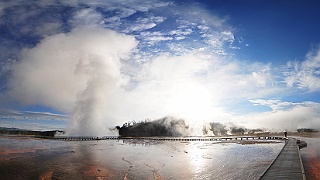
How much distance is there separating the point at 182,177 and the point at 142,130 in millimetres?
176557

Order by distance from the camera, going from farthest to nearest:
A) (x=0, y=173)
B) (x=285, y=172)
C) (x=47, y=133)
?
(x=47, y=133) < (x=0, y=173) < (x=285, y=172)

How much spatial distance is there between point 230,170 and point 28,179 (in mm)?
16050

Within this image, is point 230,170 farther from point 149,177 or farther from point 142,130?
point 142,130

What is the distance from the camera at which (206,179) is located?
18.9 meters

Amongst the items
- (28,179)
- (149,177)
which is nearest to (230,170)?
(149,177)

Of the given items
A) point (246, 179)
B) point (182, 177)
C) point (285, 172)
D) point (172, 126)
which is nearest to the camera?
point (285, 172)

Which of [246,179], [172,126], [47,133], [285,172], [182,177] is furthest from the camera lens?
[172,126]

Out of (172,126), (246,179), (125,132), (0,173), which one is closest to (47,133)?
(125,132)

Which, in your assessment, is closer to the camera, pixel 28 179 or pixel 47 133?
pixel 28 179

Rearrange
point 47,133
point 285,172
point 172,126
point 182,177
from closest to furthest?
point 285,172 < point 182,177 < point 47,133 < point 172,126

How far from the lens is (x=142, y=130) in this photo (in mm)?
194125

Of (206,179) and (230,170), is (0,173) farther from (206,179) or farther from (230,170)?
(230,170)

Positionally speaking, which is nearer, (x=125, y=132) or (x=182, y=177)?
(x=182, y=177)

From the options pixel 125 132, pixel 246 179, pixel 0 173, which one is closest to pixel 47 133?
pixel 125 132
